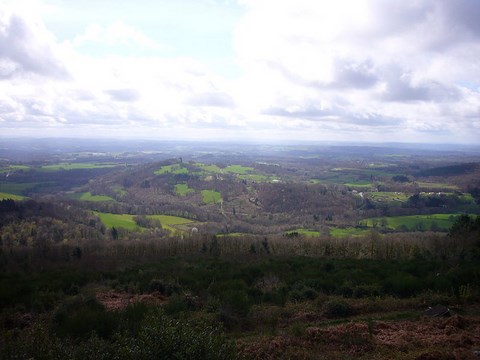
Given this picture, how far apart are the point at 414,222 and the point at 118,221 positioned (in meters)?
74.0

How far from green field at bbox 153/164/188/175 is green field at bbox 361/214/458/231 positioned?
96708 mm

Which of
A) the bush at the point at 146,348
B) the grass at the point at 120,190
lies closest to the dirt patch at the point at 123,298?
the bush at the point at 146,348

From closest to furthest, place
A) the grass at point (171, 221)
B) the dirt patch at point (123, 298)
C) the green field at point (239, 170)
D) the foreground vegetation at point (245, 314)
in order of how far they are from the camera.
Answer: the foreground vegetation at point (245, 314) < the dirt patch at point (123, 298) < the grass at point (171, 221) < the green field at point (239, 170)

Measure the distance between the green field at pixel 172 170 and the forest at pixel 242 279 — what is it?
36.5 m

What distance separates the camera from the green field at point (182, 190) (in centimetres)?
13550

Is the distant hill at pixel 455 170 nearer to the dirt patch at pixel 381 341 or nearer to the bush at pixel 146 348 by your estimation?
the dirt patch at pixel 381 341

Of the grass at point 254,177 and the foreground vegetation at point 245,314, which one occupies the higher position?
the foreground vegetation at point 245,314

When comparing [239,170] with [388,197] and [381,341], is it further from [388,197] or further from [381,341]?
[381,341]

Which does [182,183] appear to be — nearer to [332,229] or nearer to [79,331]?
[332,229]

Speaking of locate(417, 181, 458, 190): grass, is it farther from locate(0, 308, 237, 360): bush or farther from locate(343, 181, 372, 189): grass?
locate(0, 308, 237, 360): bush

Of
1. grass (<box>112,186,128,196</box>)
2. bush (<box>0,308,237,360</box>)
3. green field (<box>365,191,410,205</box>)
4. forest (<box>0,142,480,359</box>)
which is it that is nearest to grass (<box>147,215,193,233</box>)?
forest (<box>0,142,480,359</box>)

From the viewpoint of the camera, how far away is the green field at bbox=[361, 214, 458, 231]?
73.6 meters

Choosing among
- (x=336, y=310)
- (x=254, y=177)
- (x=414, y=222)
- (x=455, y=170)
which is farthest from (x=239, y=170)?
(x=336, y=310)

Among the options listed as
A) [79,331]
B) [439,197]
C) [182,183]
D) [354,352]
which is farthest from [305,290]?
[182,183]
